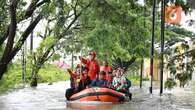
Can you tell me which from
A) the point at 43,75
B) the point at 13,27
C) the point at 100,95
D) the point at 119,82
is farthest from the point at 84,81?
the point at 43,75

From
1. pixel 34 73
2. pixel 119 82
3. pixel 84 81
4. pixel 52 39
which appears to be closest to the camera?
pixel 84 81

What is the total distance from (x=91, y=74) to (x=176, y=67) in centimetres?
1989

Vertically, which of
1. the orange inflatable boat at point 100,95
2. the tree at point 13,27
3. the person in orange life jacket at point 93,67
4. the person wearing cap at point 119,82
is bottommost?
the orange inflatable boat at point 100,95

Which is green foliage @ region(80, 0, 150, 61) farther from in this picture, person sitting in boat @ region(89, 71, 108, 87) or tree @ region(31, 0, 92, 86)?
person sitting in boat @ region(89, 71, 108, 87)

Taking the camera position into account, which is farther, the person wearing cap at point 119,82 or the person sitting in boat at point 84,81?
the person wearing cap at point 119,82

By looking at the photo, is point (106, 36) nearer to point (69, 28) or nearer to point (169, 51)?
point (69, 28)

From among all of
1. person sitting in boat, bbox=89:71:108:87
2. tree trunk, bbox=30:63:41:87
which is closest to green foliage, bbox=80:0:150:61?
person sitting in boat, bbox=89:71:108:87

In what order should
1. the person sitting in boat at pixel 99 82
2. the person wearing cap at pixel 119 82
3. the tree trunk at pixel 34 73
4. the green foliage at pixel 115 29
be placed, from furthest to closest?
the tree trunk at pixel 34 73, the person wearing cap at pixel 119 82, the person sitting in boat at pixel 99 82, the green foliage at pixel 115 29

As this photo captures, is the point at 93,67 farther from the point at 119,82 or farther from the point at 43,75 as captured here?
the point at 43,75

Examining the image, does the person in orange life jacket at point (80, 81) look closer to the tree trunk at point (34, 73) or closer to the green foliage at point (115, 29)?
the green foliage at point (115, 29)

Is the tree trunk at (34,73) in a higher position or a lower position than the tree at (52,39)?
lower

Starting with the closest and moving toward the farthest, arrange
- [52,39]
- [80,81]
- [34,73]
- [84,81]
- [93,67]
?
[84,81], [80,81], [93,67], [52,39], [34,73]

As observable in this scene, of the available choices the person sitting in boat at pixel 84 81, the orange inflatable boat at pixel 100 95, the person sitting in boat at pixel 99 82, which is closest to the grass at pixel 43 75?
the person sitting in boat at pixel 84 81

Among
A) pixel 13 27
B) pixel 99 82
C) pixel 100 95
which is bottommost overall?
pixel 100 95
